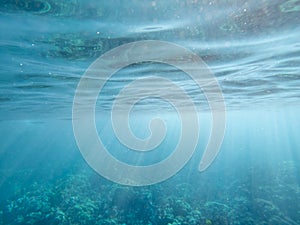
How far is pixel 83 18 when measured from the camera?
22.8ft

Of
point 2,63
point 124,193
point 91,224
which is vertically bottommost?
point 91,224

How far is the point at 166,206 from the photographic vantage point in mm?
15086

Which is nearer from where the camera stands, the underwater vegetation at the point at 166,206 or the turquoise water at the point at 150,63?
the turquoise water at the point at 150,63

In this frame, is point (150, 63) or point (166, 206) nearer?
point (150, 63)

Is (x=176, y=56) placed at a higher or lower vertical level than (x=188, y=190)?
higher

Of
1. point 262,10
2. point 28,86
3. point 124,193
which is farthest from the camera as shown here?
point 124,193

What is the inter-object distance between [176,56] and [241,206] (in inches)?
451

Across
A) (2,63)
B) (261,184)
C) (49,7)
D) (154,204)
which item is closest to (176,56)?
(49,7)

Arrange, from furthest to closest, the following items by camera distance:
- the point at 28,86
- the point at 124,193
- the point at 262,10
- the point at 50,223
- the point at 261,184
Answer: the point at 261,184, the point at 124,193, the point at 28,86, the point at 50,223, the point at 262,10

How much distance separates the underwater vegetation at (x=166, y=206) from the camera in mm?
13473

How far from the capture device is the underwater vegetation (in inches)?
530

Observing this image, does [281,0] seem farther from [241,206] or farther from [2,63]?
[241,206]

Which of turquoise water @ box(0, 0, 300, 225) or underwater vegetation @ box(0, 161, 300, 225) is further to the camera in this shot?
underwater vegetation @ box(0, 161, 300, 225)

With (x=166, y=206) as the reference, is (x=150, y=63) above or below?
above
